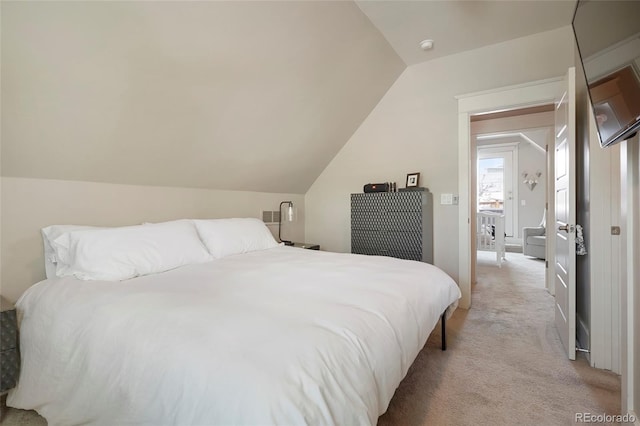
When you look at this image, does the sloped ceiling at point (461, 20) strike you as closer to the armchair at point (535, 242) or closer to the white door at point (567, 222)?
the white door at point (567, 222)

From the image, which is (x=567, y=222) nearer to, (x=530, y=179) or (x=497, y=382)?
(x=497, y=382)

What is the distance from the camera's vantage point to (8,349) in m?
1.38

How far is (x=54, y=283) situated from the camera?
152 cm

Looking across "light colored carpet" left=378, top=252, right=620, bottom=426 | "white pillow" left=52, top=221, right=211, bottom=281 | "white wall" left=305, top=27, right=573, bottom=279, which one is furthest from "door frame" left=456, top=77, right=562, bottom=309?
"white pillow" left=52, top=221, right=211, bottom=281

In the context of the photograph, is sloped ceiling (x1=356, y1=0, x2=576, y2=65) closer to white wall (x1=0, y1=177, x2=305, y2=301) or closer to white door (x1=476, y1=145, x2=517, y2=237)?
white wall (x1=0, y1=177, x2=305, y2=301)

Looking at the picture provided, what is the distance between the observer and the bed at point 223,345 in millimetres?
739

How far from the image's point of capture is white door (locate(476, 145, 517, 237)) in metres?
7.22

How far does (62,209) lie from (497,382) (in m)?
3.03

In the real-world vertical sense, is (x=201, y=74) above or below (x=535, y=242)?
above

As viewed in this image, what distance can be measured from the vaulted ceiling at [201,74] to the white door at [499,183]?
5556 mm

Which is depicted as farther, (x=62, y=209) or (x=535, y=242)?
(x=535, y=242)

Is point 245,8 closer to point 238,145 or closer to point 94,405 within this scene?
point 238,145

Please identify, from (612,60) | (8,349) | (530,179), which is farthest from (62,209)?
(530,179)

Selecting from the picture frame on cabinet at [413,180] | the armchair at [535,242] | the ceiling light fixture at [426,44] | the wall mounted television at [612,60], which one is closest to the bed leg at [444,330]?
the wall mounted television at [612,60]
